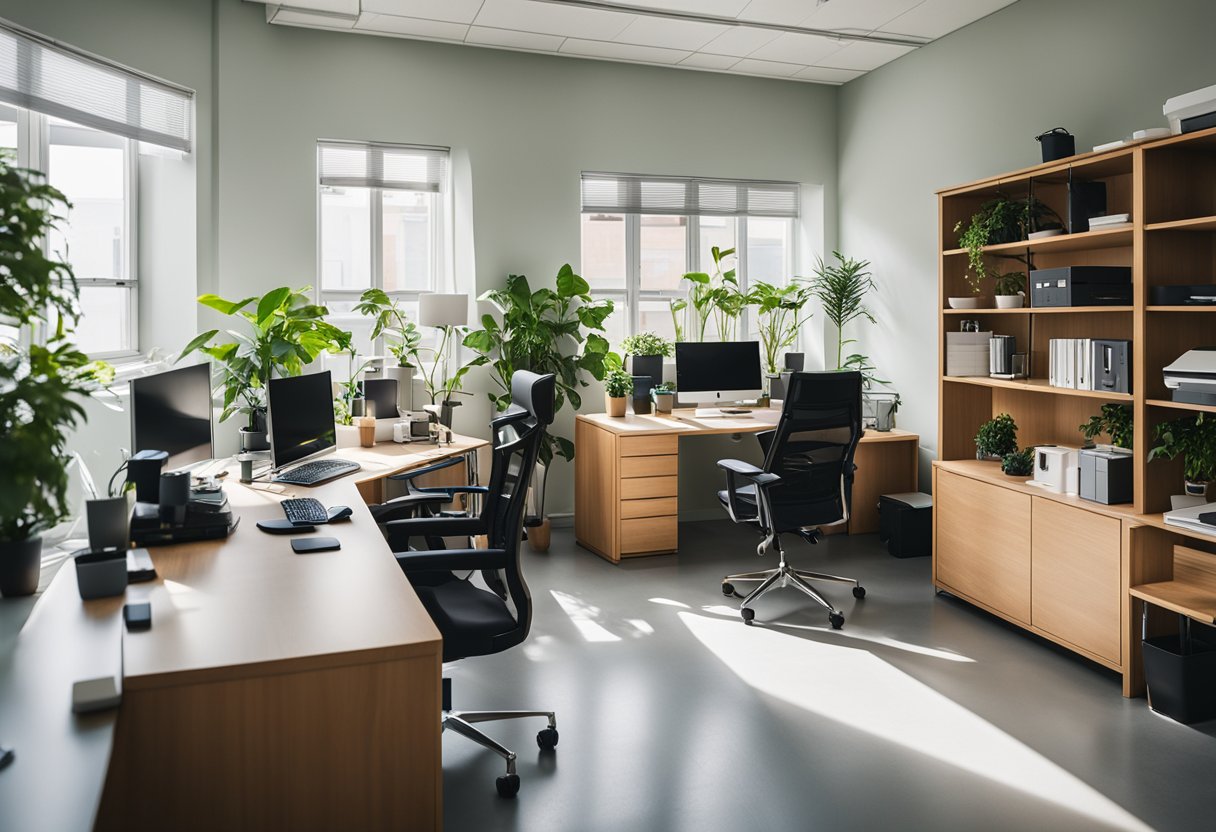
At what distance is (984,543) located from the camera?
435 centimetres

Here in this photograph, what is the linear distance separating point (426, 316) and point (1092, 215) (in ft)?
11.8

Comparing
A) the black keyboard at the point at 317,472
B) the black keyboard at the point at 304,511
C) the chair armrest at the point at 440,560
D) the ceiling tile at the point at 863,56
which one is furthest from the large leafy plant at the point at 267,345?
the ceiling tile at the point at 863,56

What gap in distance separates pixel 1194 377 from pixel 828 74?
399 cm

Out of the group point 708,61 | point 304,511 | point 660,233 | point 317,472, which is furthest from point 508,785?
point 708,61

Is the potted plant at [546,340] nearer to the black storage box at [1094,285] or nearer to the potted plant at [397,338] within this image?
the potted plant at [397,338]

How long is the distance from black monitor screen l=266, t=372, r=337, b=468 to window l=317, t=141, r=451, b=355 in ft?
Result: 6.08

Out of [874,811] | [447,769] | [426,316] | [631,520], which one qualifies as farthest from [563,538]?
[874,811]

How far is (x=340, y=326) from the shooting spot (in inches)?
232

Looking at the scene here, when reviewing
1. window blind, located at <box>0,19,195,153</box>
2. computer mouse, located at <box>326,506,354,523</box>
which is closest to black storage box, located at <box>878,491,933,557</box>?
computer mouse, located at <box>326,506,354,523</box>

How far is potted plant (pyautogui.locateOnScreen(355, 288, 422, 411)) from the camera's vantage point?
5.30 meters

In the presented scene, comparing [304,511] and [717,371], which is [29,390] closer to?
[304,511]

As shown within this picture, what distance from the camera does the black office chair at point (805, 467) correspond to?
4.27m

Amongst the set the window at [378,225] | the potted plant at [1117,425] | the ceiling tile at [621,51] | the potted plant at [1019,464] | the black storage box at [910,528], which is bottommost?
the black storage box at [910,528]

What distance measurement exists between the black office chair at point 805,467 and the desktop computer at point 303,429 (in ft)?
6.24
